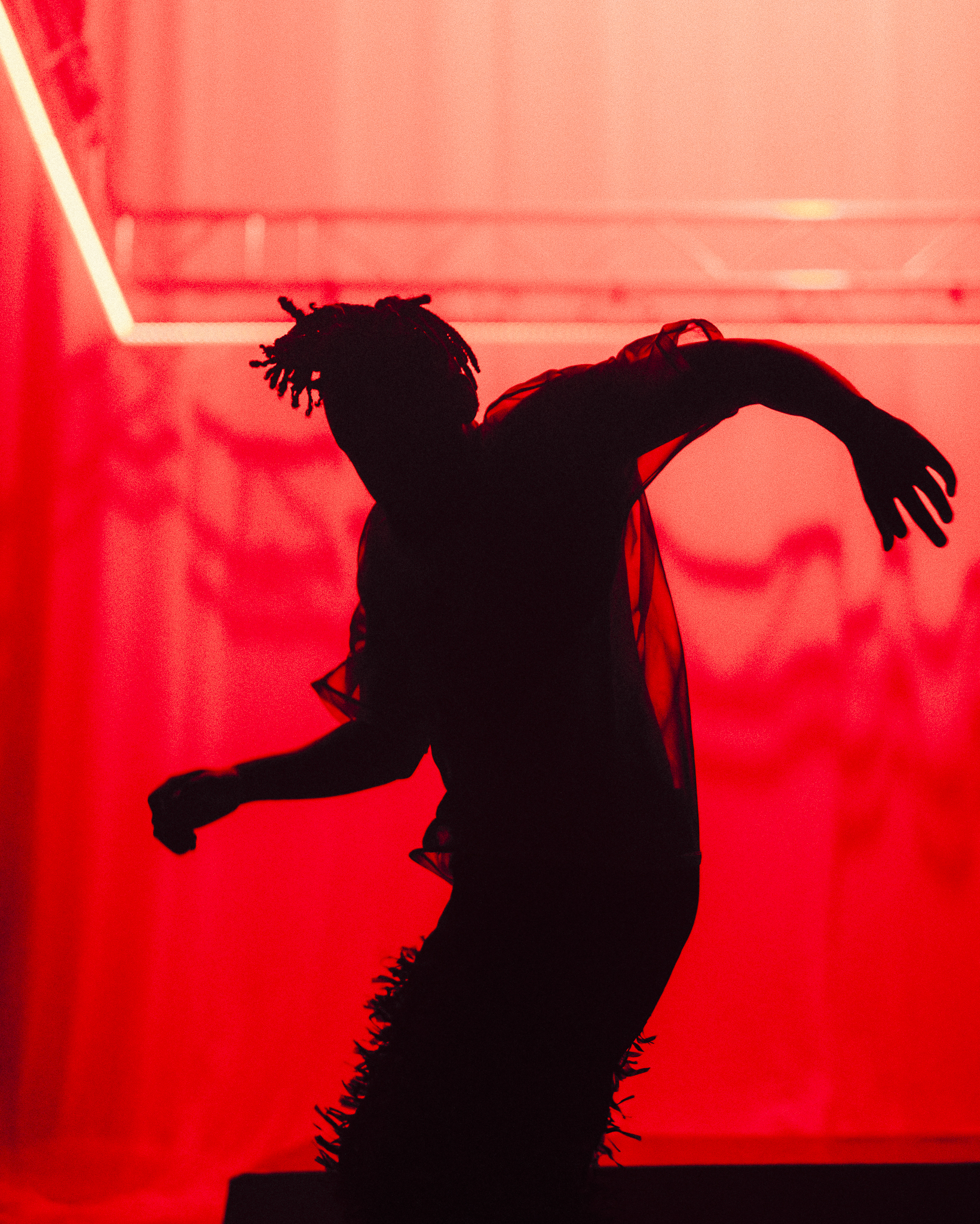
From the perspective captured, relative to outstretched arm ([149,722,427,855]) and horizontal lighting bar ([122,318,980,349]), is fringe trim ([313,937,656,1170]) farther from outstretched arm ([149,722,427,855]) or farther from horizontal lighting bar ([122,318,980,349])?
horizontal lighting bar ([122,318,980,349])

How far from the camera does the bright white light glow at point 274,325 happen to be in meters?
1.99

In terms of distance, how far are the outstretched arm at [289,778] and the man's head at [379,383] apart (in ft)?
0.63

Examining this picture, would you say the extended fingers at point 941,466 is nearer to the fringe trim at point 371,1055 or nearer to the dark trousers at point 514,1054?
the dark trousers at point 514,1054

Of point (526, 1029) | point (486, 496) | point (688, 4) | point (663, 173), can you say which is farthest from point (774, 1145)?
point (688, 4)

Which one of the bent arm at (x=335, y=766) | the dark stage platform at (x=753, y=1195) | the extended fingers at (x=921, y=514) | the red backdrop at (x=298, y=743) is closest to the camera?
the extended fingers at (x=921, y=514)

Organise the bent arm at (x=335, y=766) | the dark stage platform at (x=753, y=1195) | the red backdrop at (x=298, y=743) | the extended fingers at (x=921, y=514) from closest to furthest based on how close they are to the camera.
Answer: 1. the extended fingers at (x=921, y=514)
2. the bent arm at (x=335, y=766)
3. the dark stage platform at (x=753, y=1195)
4. the red backdrop at (x=298, y=743)

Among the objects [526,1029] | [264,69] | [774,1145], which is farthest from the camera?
[264,69]

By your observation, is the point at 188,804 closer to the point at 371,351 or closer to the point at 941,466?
the point at 371,351

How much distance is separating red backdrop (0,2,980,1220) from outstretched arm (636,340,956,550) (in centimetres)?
139

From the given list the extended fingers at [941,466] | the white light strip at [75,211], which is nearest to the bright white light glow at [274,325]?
the white light strip at [75,211]

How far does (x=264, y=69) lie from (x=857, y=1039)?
2327 mm

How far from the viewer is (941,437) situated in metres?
2.10

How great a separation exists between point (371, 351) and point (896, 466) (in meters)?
0.36

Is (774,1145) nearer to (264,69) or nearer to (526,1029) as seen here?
(526,1029)
